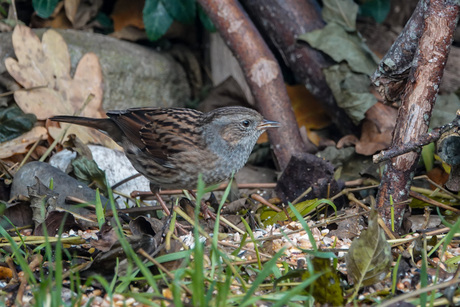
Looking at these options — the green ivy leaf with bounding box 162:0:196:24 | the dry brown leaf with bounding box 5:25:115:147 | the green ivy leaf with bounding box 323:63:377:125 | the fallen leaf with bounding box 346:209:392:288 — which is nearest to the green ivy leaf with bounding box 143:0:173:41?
the green ivy leaf with bounding box 162:0:196:24

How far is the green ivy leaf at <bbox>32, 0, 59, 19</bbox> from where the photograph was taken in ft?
17.8

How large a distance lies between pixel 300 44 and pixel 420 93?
2.07 m

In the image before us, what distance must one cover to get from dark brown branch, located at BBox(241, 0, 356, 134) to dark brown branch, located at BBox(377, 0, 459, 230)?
1.77 m

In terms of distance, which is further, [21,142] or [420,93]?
[21,142]

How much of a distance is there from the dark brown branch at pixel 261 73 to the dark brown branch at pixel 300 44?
0.34 meters

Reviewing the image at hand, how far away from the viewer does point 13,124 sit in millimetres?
4715

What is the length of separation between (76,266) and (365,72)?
2.99 meters

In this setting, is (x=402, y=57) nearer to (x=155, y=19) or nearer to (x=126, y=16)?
(x=155, y=19)

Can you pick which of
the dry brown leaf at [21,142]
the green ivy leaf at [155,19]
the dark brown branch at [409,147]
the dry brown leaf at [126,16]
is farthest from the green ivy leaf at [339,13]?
the dry brown leaf at [21,142]

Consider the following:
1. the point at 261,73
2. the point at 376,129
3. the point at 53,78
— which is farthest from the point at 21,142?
the point at 376,129

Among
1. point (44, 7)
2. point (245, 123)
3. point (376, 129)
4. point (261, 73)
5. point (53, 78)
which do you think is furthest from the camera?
point (44, 7)

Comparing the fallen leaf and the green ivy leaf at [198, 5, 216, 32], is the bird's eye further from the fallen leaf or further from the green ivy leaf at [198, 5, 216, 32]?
the green ivy leaf at [198, 5, 216, 32]

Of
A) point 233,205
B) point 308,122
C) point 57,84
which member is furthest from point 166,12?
point 233,205

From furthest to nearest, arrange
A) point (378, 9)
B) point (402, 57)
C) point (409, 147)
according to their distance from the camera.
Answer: point (378, 9) → point (402, 57) → point (409, 147)
